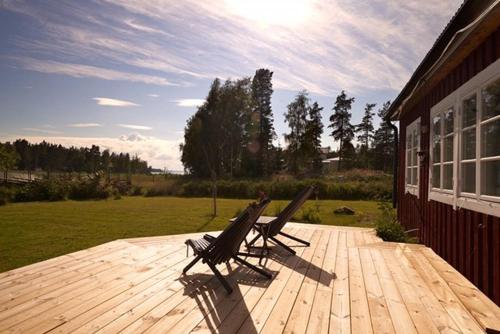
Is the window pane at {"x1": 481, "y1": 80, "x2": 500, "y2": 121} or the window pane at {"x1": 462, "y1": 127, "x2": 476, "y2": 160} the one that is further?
the window pane at {"x1": 462, "y1": 127, "x2": 476, "y2": 160}

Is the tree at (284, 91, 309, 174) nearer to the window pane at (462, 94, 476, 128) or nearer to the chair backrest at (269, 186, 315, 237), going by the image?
the chair backrest at (269, 186, 315, 237)

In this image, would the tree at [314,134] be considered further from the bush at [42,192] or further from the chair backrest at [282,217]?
the chair backrest at [282,217]

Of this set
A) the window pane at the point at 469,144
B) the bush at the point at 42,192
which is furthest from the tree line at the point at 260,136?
the window pane at the point at 469,144

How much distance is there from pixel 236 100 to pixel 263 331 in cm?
2985

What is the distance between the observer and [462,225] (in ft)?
12.9

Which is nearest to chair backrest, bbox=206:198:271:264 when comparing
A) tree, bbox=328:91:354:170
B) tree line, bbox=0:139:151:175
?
tree, bbox=328:91:354:170

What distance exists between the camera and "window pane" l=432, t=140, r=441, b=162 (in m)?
4.98

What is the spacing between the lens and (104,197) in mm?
17328

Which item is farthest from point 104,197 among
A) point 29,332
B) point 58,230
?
point 29,332

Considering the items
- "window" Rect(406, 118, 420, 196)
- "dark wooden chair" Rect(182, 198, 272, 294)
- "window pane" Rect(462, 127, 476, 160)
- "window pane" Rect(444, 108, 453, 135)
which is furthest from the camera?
"window" Rect(406, 118, 420, 196)

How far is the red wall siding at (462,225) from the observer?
10.2 ft

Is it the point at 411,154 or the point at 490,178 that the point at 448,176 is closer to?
the point at 490,178

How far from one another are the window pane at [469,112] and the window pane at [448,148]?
0.57 metres

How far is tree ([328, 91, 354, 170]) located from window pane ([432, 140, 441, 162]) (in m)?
35.0
